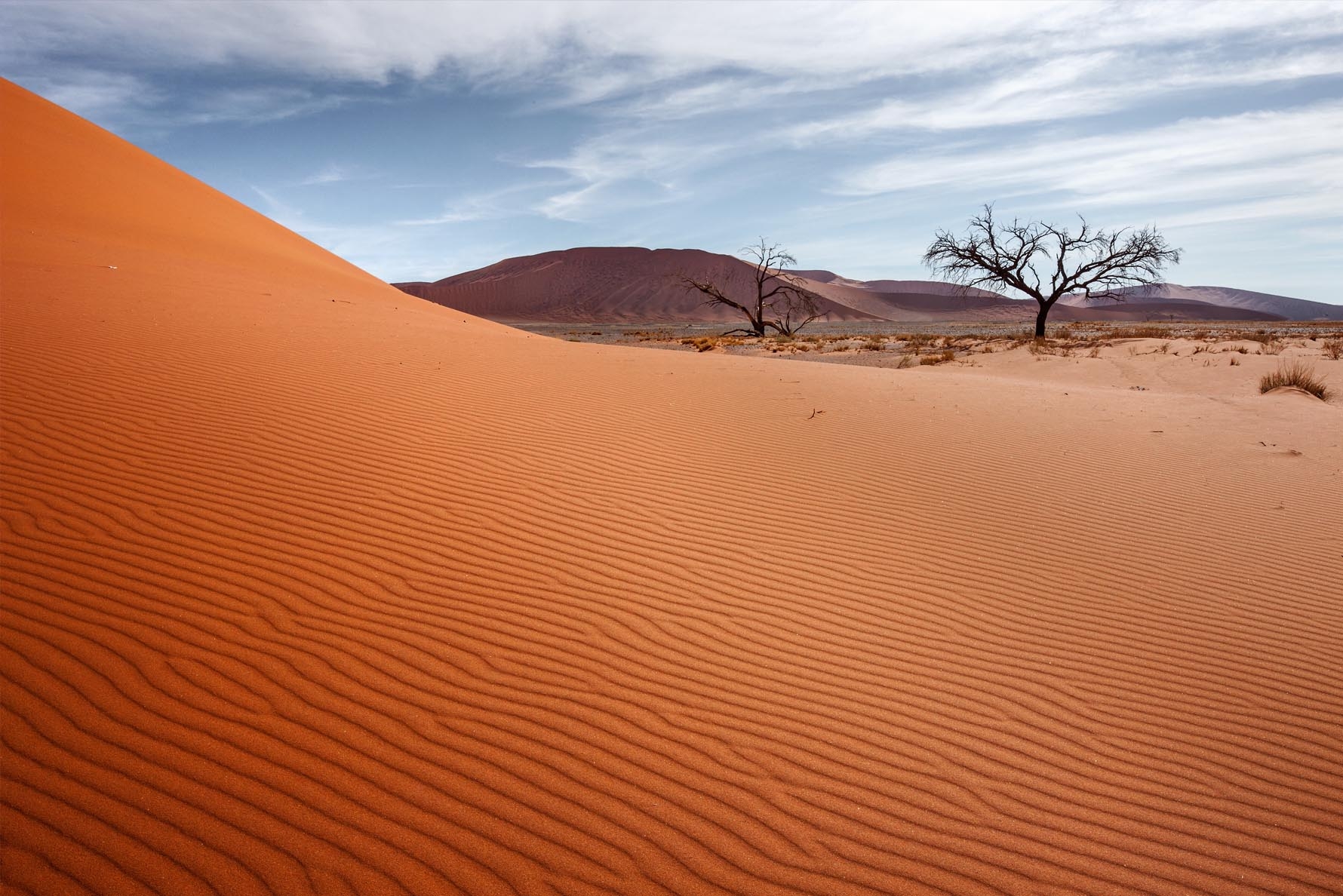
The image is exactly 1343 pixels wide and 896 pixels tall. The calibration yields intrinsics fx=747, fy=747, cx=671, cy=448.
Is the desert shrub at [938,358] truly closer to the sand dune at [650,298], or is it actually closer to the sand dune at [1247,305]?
the sand dune at [650,298]

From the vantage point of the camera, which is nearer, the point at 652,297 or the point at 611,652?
the point at 611,652

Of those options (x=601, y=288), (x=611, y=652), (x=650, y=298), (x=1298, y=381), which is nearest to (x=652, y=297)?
(x=650, y=298)

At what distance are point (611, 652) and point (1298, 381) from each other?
1646cm

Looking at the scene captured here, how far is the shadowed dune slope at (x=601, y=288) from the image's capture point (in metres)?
108

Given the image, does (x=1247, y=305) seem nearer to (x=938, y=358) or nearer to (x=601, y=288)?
(x=601, y=288)

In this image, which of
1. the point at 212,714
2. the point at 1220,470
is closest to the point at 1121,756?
the point at 212,714

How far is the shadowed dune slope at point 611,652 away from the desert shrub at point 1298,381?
8361mm

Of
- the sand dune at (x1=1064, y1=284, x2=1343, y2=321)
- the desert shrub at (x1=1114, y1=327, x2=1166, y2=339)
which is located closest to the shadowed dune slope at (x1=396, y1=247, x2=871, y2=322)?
the sand dune at (x1=1064, y1=284, x2=1343, y2=321)

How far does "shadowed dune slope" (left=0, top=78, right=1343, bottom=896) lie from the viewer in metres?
2.56

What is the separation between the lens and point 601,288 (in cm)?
11875

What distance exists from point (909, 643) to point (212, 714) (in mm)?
3225

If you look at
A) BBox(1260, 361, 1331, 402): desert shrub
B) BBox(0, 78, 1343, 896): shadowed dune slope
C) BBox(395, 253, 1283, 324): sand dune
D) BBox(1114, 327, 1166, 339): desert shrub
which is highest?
BBox(395, 253, 1283, 324): sand dune

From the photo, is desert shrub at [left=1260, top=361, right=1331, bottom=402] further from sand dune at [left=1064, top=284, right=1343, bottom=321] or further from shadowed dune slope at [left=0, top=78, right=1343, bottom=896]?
sand dune at [left=1064, top=284, right=1343, bottom=321]

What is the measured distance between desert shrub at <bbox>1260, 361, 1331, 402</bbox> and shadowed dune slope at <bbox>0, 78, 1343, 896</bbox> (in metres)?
8.36
